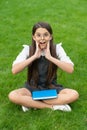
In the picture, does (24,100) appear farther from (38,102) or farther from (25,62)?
(25,62)

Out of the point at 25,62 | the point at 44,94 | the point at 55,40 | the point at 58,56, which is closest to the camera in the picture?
the point at 25,62

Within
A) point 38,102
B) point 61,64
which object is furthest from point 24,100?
point 61,64

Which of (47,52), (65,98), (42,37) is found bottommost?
(65,98)

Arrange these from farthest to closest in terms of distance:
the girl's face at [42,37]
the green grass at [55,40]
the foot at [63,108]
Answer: the foot at [63,108]
the girl's face at [42,37]
the green grass at [55,40]

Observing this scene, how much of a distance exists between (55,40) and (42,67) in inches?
102

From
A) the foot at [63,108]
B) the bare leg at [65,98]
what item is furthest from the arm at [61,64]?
the foot at [63,108]

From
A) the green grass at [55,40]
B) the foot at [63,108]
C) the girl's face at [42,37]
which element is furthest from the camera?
the foot at [63,108]

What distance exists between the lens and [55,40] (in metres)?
7.23

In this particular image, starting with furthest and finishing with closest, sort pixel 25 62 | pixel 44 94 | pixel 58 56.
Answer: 1. pixel 58 56
2. pixel 44 94
3. pixel 25 62

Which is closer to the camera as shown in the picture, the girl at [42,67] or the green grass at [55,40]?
the green grass at [55,40]

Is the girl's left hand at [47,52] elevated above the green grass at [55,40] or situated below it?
above

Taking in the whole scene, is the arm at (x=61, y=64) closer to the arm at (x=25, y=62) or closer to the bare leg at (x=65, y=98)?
the arm at (x=25, y=62)

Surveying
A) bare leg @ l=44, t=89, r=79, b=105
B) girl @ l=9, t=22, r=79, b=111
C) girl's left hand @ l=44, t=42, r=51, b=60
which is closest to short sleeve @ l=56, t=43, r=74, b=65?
girl @ l=9, t=22, r=79, b=111

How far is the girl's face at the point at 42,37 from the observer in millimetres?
4488
